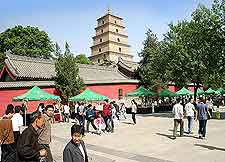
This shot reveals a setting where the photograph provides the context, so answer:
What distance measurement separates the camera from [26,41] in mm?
49969

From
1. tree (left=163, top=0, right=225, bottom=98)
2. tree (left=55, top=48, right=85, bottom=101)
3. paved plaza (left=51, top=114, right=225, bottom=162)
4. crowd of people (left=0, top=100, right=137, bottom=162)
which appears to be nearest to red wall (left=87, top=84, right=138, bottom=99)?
tree (left=55, top=48, right=85, bottom=101)

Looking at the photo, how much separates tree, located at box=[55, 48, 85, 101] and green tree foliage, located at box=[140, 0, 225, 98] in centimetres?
881

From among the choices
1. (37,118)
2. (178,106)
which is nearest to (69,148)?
(37,118)

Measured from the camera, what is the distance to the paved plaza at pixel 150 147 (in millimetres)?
10123

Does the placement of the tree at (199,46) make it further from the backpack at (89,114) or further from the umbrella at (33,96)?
the umbrella at (33,96)

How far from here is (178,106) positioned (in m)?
13.7

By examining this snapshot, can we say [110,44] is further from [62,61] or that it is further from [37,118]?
[37,118]

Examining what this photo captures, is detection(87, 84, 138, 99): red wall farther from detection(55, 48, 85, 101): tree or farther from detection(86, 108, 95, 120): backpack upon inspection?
detection(86, 108, 95, 120): backpack

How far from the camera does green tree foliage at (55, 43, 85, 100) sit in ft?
94.0

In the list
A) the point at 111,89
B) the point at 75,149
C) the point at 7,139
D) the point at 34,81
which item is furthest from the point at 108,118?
the point at 111,89

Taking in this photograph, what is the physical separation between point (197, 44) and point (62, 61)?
1221cm

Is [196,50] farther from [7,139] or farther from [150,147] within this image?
[7,139]

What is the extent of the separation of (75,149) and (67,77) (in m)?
24.5

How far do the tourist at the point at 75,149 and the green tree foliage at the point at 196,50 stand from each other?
1891cm
